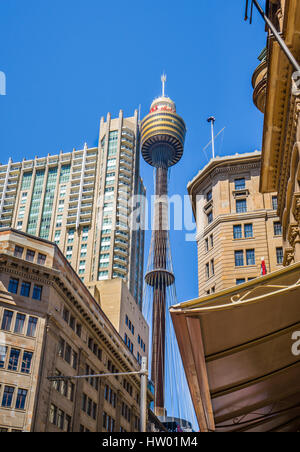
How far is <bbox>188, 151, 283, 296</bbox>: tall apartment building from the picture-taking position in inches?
2015

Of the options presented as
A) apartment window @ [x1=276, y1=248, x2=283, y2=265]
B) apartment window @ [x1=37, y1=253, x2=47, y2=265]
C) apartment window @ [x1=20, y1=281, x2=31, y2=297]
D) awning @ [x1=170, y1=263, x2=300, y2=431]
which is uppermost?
apartment window @ [x1=276, y1=248, x2=283, y2=265]

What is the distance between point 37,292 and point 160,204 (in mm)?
89385

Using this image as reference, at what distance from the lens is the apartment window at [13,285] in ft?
152

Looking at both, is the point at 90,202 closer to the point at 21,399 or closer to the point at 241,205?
the point at 241,205

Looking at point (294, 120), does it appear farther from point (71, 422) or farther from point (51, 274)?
point (71, 422)

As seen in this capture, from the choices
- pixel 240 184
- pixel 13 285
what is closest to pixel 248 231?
pixel 240 184

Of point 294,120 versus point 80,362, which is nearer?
point 294,120

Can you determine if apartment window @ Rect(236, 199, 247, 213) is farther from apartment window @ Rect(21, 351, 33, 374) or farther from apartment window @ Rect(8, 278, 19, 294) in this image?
apartment window @ Rect(21, 351, 33, 374)

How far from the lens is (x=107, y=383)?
6003 centimetres

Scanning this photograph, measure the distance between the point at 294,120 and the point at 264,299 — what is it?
12612 mm

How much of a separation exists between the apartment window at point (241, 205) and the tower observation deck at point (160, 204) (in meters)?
65.7

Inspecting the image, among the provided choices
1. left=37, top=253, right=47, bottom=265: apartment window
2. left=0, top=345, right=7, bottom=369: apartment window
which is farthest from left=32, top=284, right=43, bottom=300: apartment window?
left=0, top=345, right=7, bottom=369: apartment window

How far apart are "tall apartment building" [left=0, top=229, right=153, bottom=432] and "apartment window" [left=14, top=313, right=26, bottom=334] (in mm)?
87

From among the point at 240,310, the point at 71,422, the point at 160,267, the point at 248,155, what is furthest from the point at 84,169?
the point at 240,310
